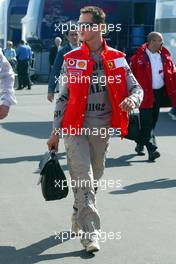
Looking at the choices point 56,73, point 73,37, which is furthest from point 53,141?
point 56,73

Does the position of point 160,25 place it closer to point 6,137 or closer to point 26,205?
point 6,137

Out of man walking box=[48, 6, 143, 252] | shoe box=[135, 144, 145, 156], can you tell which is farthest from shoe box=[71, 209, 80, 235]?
shoe box=[135, 144, 145, 156]

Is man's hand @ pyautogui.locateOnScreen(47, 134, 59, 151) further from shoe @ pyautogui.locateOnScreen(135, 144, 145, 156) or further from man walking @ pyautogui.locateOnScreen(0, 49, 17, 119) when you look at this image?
shoe @ pyautogui.locateOnScreen(135, 144, 145, 156)

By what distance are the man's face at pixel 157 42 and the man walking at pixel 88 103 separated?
13.8ft

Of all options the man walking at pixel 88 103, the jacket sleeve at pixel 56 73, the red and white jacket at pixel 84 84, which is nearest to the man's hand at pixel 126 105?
the man walking at pixel 88 103

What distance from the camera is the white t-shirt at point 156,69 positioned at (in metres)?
10.3

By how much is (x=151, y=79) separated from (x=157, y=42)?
22.9 inches

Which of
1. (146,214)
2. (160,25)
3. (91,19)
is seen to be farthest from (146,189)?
(160,25)

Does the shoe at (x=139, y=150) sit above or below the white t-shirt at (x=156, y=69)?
below

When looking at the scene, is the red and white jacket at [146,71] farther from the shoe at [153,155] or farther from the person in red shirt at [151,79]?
the shoe at [153,155]

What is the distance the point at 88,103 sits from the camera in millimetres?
5715

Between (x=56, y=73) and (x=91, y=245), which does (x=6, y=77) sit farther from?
(x=56, y=73)

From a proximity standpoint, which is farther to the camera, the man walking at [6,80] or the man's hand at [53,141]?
the man walking at [6,80]

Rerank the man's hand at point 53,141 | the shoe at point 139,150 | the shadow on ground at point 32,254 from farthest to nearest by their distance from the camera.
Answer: the shoe at point 139,150 → the man's hand at point 53,141 → the shadow on ground at point 32,254
